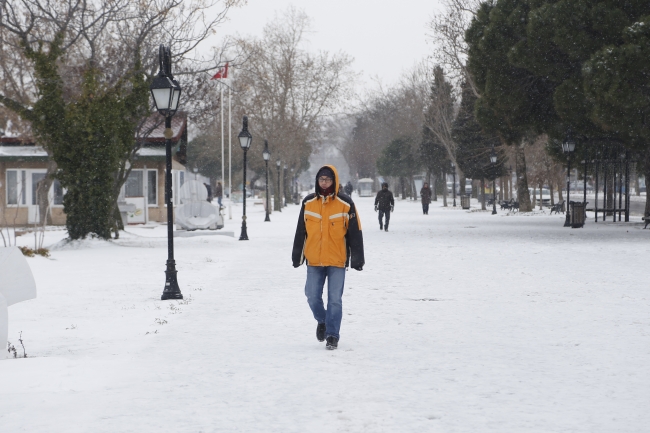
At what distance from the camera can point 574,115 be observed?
2681cm

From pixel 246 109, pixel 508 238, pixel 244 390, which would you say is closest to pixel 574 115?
pixel 508 238

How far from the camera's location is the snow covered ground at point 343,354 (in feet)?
18.8

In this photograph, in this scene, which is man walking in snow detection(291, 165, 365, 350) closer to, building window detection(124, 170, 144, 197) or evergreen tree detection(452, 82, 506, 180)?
building window detection(124, 170, 144, 197)

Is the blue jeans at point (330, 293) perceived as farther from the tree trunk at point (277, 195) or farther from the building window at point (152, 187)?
the tree trunk at point (277, 195)

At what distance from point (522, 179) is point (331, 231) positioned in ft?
131

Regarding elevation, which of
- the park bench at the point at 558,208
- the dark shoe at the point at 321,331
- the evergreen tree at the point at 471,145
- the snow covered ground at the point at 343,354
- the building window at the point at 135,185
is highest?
the evergreen tree at the point at 471,145

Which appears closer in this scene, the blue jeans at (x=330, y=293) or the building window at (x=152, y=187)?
the blue jeans at (x=330, y=293)

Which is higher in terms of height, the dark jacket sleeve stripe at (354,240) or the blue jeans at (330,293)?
the dark jacket sleeve stripe at (354,240)

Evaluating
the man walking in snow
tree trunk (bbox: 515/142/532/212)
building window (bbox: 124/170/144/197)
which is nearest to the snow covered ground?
the man walking in snow

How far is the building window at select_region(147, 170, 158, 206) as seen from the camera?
128 ft

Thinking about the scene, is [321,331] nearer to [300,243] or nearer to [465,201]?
[300,243]

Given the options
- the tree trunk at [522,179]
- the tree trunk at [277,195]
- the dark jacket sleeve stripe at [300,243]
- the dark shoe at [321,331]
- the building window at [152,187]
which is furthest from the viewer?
the tree trunk at [277,195]

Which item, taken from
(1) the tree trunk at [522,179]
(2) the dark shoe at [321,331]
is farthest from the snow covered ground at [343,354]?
(1) the tree trunk at [522,179]

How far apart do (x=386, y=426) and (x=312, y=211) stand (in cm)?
313
